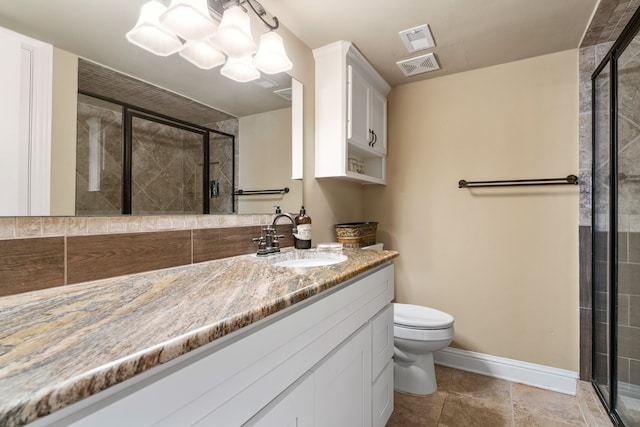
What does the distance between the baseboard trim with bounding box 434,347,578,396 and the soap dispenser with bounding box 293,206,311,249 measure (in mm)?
1437

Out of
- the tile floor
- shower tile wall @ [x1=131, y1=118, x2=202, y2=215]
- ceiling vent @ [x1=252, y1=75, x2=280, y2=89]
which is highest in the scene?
ceiling vent @ [x1=252, y1=75, x2=280, y2=89]

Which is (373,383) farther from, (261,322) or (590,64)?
(590,64)

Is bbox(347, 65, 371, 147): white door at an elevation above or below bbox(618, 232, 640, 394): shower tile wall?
above

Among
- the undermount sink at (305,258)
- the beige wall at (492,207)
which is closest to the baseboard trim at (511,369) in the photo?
the beige wall at (492,207)

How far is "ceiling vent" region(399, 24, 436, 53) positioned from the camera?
1.74 meters

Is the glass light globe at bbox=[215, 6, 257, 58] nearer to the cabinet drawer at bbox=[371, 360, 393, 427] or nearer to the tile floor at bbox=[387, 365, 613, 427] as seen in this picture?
the cabinet drawer at bbox=[371, 360, 393, 427]

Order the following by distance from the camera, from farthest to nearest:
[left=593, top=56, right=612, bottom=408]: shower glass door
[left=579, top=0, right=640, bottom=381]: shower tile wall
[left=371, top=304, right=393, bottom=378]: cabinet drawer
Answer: [left=579, top=0, right=640, bottom=381]: shower tile wall, [left=593, top=56, right=612, bottom=408]: shower glass door, [left=371, top=304, right=393, bottom=378]: cabinet drawer

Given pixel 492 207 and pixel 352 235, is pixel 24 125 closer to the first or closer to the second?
pixel 352 235

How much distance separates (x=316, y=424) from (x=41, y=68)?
1290 millimetres

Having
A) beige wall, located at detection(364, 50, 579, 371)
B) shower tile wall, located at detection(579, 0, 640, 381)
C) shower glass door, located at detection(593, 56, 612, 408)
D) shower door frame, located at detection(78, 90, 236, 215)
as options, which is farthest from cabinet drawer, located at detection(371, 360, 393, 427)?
shower tile wall, located at detection(579, 0, 640, 381)

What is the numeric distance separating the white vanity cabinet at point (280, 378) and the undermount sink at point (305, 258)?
24 centimetres

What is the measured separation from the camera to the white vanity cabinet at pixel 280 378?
0.48 metres

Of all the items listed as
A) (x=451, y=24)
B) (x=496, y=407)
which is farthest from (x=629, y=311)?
(x=451, y=24)

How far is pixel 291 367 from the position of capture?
0.81 m
